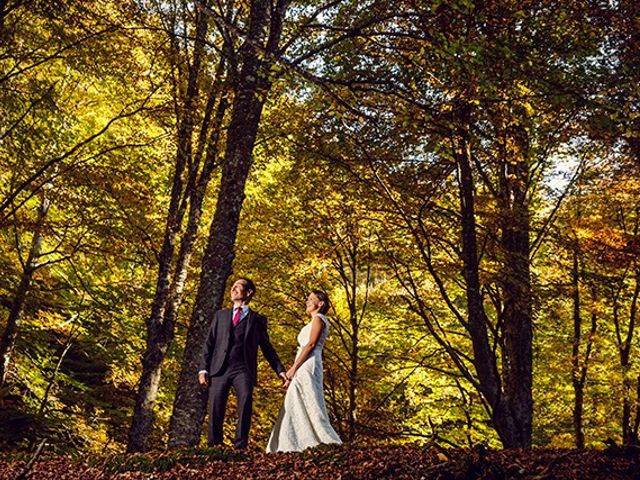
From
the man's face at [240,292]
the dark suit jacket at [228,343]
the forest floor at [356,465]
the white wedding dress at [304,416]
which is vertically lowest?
the forest floor at [356,465]

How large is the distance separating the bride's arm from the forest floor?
1474 millimetres

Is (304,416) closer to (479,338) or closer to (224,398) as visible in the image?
(224,398)

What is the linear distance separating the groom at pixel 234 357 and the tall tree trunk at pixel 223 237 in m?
0.97

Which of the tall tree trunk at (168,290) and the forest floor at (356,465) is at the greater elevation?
the tall tree trunk at (168,290)

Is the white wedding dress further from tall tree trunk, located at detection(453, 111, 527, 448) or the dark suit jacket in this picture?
tall tree trunk, located at detection(453, 111, 527, 448)

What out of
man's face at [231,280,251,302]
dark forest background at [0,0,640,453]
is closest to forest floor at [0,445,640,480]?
dark forest background at [0,0,640,453]

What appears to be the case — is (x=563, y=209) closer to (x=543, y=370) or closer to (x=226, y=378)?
(x=543, y=370)

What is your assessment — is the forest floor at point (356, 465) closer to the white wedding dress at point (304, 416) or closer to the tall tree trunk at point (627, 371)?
the white wedding dress at point (304, 416)

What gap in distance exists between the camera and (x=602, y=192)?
583 inches

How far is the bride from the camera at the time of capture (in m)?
6.27

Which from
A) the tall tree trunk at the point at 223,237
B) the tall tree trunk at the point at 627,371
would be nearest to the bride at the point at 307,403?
the tall tree trunk at the point at 223,237

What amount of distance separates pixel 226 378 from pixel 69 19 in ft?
21.9

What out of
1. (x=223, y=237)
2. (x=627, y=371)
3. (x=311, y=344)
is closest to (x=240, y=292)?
(x=311, y=344)

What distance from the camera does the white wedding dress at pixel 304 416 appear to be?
20.5ft
